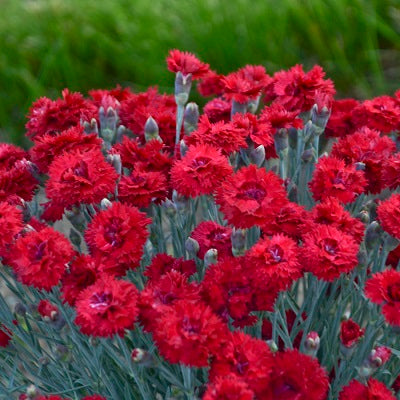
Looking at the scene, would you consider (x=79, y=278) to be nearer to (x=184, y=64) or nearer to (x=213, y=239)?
(x=213, y=239)

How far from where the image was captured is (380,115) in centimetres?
127

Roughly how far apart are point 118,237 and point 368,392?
0.40 m

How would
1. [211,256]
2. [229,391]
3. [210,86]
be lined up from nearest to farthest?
[229,391] < [211,256] < [210,86]

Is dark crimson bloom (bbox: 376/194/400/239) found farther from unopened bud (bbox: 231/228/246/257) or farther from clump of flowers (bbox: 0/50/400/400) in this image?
unopened bud (bbox: 231/228/246/257)

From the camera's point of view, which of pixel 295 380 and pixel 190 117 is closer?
pixel 295 380

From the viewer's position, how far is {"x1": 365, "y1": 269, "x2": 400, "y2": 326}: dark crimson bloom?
861mm

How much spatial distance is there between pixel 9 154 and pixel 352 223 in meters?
0.69

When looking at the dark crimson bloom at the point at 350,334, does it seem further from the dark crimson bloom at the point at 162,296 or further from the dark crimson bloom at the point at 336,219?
the dark crimson bloom at the point at 162,296

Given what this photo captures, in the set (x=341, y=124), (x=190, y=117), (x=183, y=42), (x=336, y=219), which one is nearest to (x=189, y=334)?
(x=336, y=219)

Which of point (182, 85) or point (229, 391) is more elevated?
point (182, 85)

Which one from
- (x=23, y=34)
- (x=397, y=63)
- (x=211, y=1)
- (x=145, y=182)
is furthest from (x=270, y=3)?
(x=145, y=182)

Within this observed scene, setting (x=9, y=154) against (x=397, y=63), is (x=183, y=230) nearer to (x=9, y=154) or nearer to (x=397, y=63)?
(x=9, y=154)

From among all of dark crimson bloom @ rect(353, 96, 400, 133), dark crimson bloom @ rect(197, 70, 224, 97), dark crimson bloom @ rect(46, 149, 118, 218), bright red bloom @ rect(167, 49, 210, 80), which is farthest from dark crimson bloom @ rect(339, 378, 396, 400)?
dark crimson bloom @ rect(197, 70, 224, 97)

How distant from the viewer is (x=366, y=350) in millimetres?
1080
